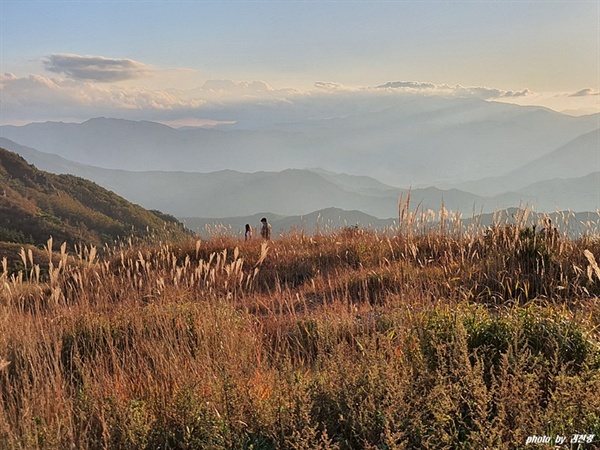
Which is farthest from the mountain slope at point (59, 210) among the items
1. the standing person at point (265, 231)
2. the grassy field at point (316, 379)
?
the grassy field at point (316, 379)

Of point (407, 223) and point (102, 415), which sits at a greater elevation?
point (407, 223)

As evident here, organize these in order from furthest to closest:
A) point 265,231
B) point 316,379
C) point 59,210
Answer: point 59,210 → point 265,231 → point 316,379

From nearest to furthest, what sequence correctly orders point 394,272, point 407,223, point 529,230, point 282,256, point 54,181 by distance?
point 394,272
point 529,230
point 407,223
point 282,256
point 54,181

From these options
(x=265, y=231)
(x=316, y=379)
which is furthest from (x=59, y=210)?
(x=316, y=379)

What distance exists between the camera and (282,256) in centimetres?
899

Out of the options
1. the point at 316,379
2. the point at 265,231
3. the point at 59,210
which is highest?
the point at 265,231

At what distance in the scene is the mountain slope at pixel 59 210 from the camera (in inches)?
2297

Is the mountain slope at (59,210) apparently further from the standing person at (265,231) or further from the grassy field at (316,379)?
the grassy field at (316,379)

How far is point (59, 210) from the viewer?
74188 mm

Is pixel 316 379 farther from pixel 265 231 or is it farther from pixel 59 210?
pixel 59 210

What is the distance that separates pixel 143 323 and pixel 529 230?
19.4 ft

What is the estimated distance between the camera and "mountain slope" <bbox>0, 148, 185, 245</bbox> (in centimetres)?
5834

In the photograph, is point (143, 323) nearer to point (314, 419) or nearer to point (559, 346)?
point (314, 419)

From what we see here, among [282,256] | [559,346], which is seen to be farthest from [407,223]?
[559,346]
